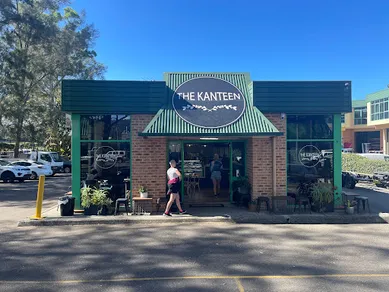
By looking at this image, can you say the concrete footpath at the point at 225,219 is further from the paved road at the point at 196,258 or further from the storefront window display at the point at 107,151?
the storefront window display at the point at 107,151

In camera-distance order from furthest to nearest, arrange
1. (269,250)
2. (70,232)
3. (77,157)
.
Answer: (77,157)
(70,232)
(269,250)

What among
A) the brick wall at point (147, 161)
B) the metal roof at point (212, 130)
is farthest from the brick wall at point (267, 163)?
the brick wall at point (147, 161)

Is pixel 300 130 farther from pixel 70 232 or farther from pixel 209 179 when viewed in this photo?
pixel 70 232

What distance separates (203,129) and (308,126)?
12.0ft

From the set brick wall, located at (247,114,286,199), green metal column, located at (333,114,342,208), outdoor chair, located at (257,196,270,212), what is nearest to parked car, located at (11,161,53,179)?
brick wall, located at (247,114,286,199)

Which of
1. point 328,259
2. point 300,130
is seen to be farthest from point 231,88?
point 328,259

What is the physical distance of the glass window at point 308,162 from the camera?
10109 mm

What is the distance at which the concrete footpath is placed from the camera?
8500mm

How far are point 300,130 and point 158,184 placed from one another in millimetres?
4991

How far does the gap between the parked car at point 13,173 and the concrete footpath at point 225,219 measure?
13.8 meters

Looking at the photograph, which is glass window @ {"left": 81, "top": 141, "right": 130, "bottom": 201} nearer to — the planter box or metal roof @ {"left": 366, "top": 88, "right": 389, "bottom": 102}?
the planter box

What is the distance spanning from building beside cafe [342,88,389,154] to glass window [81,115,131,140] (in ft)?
119

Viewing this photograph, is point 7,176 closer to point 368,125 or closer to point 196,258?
point 196,258

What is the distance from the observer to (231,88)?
410 inches
